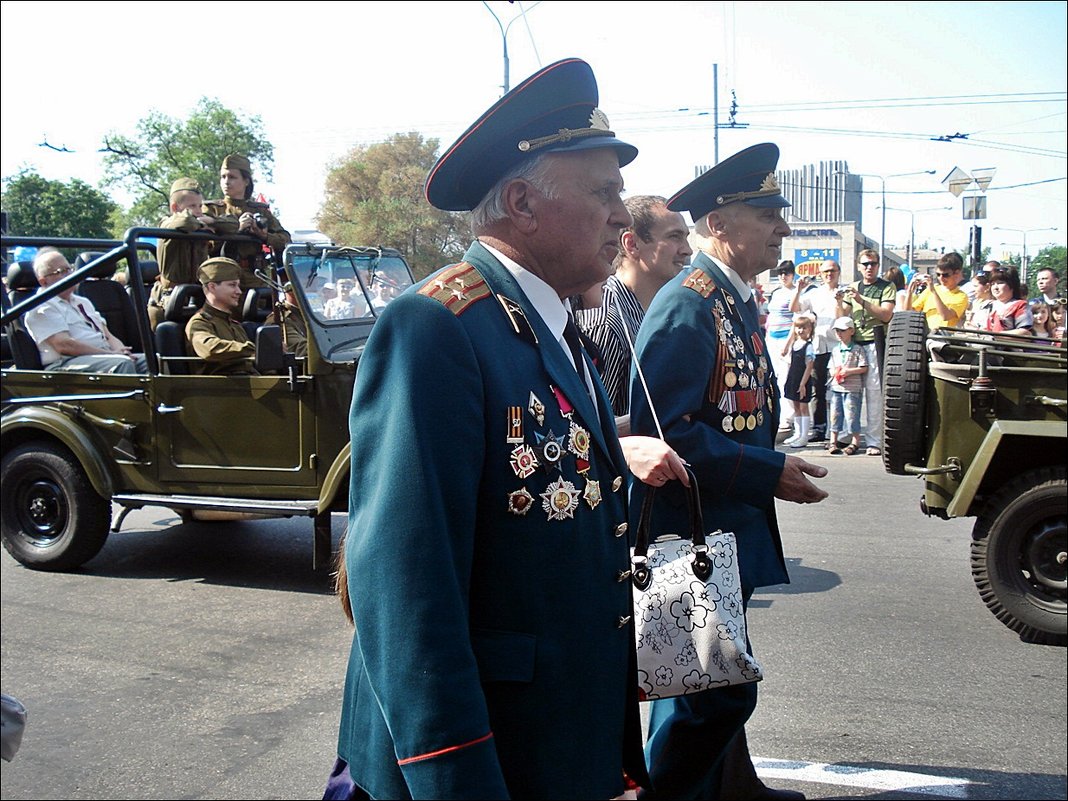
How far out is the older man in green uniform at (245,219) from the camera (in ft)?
23.8

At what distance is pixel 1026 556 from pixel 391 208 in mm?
4553

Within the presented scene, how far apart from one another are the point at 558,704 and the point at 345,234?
6.43 metres

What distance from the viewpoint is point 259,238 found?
7324 mm

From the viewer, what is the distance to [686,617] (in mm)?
2482

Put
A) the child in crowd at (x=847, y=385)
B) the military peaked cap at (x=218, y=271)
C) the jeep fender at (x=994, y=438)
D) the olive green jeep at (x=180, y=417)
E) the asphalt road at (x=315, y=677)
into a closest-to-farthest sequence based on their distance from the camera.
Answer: the asphalt road at (x=315, y=677) → the jeep fender at (x=994, y=438) → the olive green jeep at (x=180, y=417) → the military peaked cap at (x=218, y=271) → the child in crowd at (x=847, y=385)

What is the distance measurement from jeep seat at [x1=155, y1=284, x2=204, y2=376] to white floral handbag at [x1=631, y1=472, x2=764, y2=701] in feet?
15.8

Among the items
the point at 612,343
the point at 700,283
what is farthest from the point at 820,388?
the point at 700,283

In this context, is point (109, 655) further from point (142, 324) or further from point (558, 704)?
point (558, 704)

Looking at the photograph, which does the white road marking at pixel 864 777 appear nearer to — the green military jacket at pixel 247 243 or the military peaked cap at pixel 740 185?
the military peaked cap at pixel 740 185

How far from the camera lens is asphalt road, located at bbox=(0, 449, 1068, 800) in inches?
156

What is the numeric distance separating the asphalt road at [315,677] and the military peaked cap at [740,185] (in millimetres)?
2008

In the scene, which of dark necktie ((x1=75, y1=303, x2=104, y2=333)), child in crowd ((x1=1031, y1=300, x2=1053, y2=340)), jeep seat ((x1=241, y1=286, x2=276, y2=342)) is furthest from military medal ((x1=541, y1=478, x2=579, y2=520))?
child in crowd ((x1=1031, y1=300, x2=1053, y2=340))

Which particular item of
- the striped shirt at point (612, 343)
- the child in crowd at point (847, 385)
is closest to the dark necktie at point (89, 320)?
the striped shirt at point (612, 343)

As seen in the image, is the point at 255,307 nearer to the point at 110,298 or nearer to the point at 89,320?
the point at 110,298
